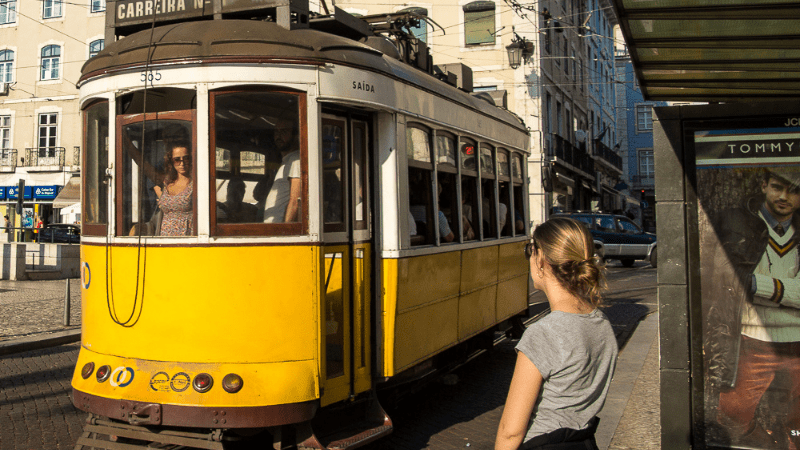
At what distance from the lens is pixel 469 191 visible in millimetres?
7328

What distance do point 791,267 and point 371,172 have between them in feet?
9.20

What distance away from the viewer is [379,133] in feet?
18.3

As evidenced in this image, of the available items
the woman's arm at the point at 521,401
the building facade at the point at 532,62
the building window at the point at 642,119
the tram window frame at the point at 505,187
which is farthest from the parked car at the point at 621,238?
the building window at the point at 642,119

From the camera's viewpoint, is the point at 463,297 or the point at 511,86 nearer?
the point at 463,297

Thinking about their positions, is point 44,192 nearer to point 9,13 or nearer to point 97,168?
point 9,13

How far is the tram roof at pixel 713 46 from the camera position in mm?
3482

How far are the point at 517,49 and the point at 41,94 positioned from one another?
2396 centimetres

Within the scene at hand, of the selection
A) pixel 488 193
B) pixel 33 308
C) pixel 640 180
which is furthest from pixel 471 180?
pixel 640 180

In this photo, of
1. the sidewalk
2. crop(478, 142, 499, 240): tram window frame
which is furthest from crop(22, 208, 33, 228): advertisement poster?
crop(478, 142, 499, 240): tram window frame

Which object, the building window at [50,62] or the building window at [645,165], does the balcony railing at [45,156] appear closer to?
the building window at [50,62]

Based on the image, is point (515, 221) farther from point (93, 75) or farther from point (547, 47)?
point (547, 47)

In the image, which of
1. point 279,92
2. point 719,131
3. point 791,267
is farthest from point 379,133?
point 791,267

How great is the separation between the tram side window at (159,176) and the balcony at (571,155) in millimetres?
26895

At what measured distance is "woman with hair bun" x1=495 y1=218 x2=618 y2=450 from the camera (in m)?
2.28
